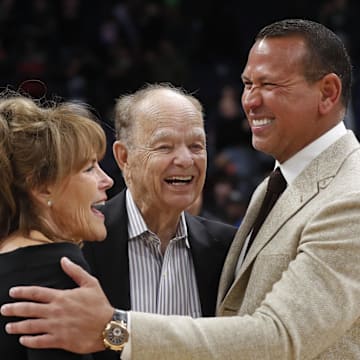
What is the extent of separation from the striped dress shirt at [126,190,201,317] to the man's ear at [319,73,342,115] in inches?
28.5

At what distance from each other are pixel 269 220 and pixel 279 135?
1.02ft

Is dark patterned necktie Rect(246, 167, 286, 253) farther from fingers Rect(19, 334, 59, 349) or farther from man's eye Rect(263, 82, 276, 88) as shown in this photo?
fingers Rect(19, 334, 59, 349)

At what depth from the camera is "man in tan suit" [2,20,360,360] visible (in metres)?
2.38

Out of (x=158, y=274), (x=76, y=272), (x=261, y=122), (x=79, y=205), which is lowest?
(x=158, y=274)

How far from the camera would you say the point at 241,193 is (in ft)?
26.3

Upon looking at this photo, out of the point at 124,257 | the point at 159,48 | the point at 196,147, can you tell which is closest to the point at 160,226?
the point at 124,257

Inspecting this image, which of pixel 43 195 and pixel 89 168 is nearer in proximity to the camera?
pixel 43 195

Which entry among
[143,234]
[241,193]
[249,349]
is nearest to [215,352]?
[249,349]

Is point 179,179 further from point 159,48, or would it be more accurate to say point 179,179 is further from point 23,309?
point 159,48

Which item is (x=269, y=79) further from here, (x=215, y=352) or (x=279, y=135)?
(x=215, y=352)

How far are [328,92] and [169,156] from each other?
2.03ft

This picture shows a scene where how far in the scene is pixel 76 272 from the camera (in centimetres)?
230

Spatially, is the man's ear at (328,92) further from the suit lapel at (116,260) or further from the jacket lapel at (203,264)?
the suit lapel at (116,260)

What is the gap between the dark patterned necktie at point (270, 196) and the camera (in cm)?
308
